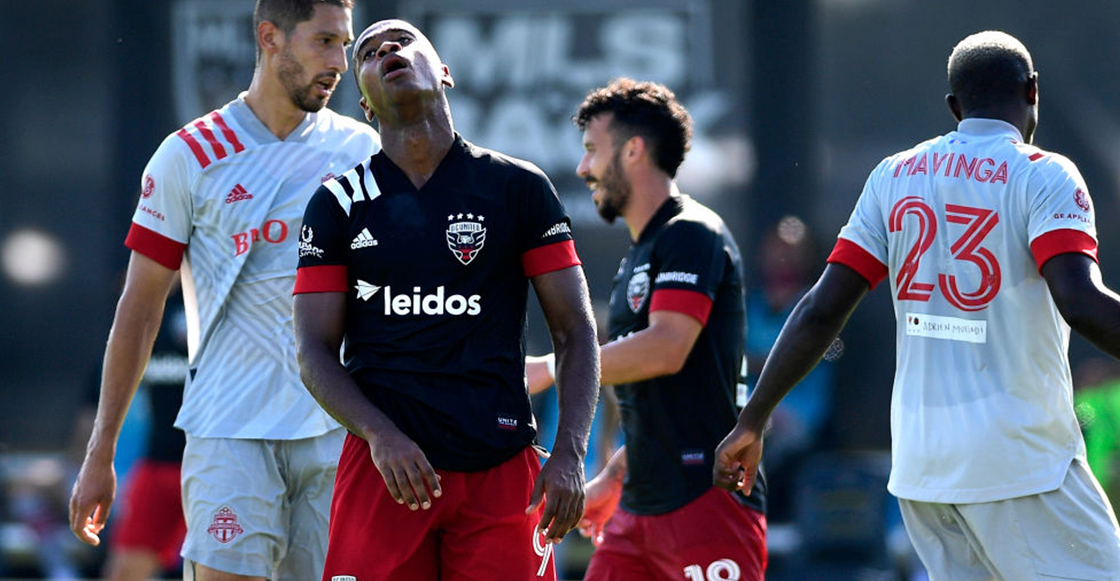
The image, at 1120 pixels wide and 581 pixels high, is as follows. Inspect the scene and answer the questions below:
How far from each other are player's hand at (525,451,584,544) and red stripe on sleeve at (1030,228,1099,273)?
1.22 m

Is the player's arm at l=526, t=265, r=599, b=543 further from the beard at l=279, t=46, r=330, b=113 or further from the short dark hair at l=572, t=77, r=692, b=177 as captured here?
the short dark hair at l=572, t=77, r=692, b=177

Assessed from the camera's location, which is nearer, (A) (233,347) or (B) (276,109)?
(A) (233,347)

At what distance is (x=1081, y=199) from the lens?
3.63m

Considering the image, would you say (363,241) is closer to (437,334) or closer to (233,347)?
(437,334)

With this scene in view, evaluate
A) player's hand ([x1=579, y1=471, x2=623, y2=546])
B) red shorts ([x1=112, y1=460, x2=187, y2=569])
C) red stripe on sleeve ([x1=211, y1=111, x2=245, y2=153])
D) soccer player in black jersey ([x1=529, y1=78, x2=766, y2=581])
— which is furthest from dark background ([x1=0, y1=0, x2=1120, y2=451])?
red stripe on sleeve ([x1=211, y1=111, x2=245, y2=153])

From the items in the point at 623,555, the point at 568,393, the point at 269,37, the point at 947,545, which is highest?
the point at 269,37

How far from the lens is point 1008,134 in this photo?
3.84m

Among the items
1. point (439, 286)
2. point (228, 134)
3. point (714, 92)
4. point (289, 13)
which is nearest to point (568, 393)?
point (439, 286)

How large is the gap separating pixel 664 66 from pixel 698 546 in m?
3.64

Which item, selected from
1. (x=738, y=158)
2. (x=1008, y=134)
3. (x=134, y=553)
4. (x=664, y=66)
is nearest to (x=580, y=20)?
(x=664, y=66)

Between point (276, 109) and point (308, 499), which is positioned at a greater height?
point (276, 109)

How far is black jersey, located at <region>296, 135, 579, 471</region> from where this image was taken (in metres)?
3.44

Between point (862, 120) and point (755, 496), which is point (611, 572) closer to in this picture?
point (755, 496)

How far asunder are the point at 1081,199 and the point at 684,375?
148 centimetres
